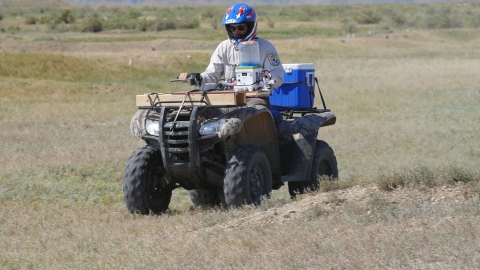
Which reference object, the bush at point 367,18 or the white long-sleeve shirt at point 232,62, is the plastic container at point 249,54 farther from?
the bush at point 367,18

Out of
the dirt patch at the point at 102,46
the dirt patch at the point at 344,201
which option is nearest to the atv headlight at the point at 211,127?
the dirt patch at the point at 344,201

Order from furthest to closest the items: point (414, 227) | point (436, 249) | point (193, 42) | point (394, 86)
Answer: point (193, 42) < point (394, 86) < point (414, 227) < point (436, 249)

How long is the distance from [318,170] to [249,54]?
182 cm

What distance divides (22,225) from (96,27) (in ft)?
205

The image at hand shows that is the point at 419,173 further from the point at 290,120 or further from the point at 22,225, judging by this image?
the point at 22,225

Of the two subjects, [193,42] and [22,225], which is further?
[193,42]

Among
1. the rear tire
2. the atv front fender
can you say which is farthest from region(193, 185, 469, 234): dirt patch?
the rear tire

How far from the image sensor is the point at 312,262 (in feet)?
18.0

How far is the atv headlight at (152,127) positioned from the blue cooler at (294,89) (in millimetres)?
2058

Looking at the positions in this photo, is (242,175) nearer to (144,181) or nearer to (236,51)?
(144,181)

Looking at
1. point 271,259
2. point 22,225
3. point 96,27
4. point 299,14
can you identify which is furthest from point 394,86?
point 299,14

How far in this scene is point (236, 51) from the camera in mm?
8742

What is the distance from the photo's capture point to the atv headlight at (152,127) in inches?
313

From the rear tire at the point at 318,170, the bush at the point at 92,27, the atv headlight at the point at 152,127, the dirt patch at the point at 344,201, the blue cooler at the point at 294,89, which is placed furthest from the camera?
the bush at the point at 92,27
